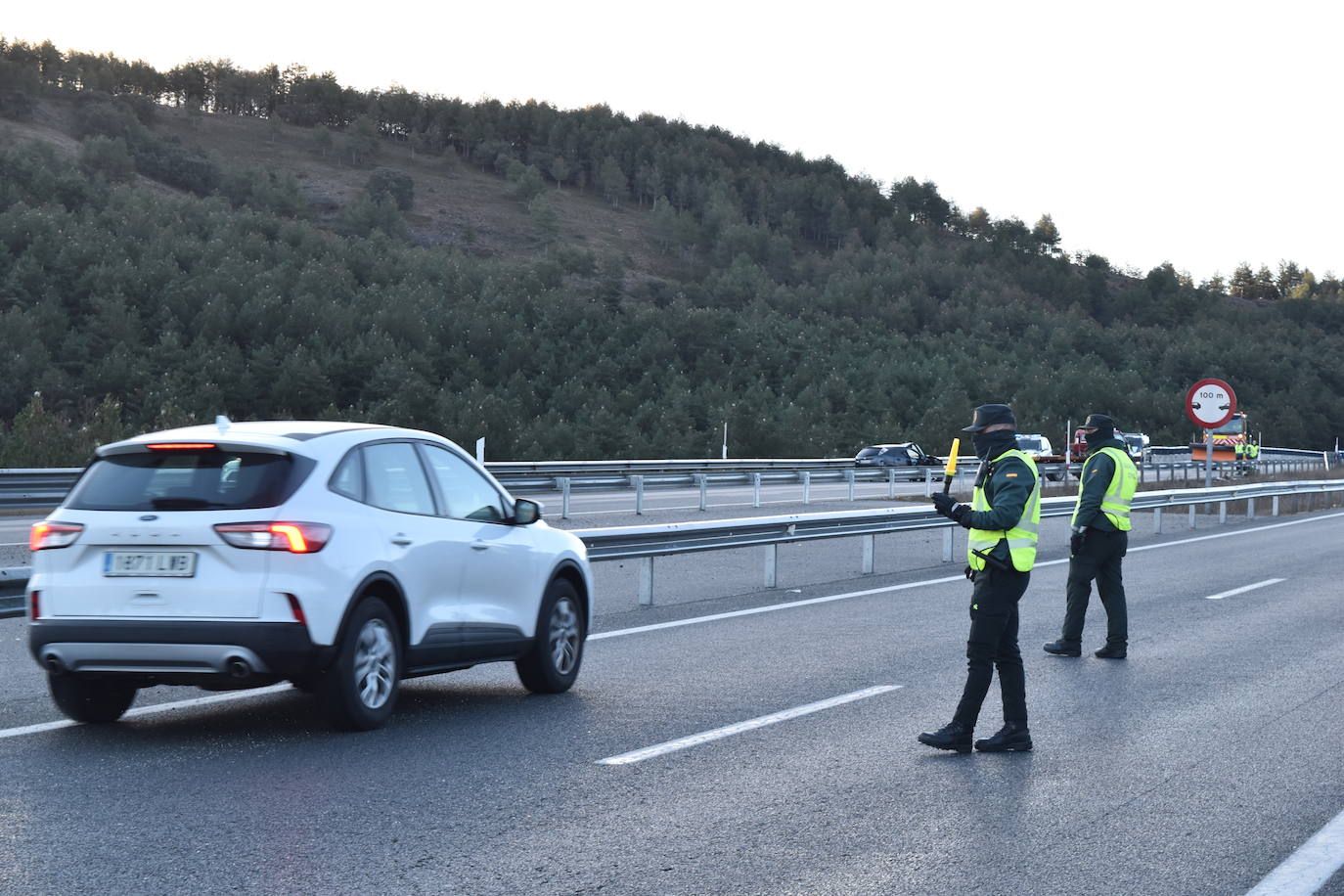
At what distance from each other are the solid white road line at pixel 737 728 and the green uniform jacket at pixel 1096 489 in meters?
2.81

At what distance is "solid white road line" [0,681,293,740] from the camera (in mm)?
8164

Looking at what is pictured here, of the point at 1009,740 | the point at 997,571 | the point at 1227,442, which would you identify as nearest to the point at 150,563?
the point at 997,571

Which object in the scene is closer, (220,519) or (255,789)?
(255,789)

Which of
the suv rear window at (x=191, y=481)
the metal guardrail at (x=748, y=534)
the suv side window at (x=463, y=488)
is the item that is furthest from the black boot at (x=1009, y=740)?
the metal guardrail at (x=748, y=534)

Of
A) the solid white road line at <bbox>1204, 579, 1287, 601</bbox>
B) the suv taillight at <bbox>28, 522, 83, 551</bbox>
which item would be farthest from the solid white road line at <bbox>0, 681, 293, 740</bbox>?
the solid white road line at <bbox>1204, 579, 1287, 601</bbox>

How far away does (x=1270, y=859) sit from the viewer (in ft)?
→ 18.7

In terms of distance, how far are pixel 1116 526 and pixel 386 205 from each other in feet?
432

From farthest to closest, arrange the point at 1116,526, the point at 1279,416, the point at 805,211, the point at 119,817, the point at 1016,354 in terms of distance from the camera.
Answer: the point at 805,211, the point at 1016,354, the point at 1279,416, the point at 1116,526, the point at 119,817

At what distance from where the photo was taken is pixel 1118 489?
12.1 m

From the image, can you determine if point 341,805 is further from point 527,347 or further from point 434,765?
point 527,347

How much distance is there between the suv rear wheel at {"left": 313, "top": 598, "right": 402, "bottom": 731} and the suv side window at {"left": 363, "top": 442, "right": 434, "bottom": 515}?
57 centimetres

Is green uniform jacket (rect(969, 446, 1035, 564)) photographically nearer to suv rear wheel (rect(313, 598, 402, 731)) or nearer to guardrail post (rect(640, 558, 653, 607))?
suv rear wheel (rect(313, 598, 402, 731))

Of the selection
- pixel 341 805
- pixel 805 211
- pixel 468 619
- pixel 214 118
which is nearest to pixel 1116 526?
pixel 468 619

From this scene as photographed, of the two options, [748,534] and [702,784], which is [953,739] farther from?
[748,534]
